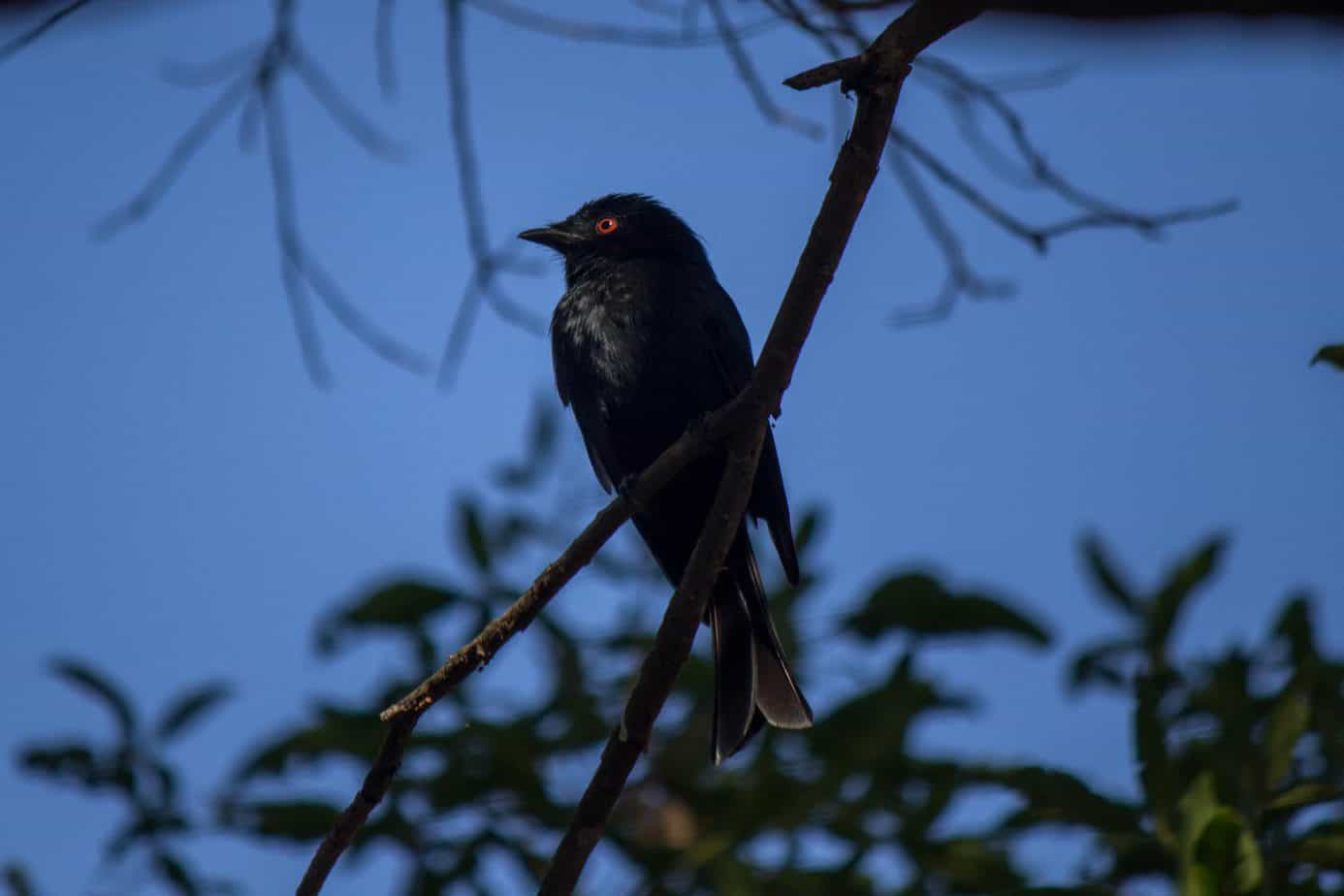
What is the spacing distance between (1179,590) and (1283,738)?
1.10 metres

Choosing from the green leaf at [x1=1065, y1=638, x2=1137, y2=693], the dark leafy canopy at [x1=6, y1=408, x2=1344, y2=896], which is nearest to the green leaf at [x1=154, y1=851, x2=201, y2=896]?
the dark leafy canopy at [x1=6, y1=408, x2=1344, y2=896]

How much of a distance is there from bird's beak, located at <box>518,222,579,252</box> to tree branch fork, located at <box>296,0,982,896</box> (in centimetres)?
224

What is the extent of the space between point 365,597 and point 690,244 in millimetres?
1575

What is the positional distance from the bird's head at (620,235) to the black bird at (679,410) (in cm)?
3

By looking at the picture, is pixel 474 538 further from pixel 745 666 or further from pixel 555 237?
pixel 745 666

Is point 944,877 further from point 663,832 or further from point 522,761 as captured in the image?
point 522,761

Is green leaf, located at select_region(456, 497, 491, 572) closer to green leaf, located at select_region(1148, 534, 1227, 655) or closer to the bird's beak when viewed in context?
the bird's beak

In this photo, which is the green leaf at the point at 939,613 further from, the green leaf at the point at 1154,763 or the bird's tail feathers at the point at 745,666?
the green leaf at the point at 1154,763

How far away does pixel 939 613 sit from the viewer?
454cm

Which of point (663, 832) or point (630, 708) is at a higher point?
point (663, 832)

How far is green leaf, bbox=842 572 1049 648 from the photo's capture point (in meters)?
4.50

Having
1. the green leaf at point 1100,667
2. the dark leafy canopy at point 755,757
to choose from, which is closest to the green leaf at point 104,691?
the dark leafy canopy at point 755,757

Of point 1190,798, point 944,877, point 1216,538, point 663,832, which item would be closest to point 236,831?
point 663,832

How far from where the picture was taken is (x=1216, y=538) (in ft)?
15.4
